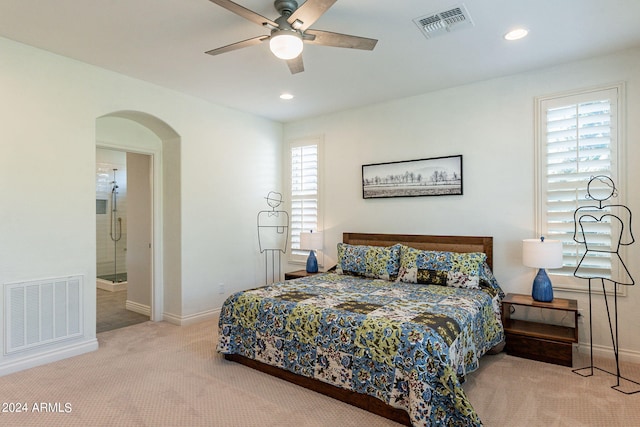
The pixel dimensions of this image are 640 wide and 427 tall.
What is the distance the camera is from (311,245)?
16.5 ft

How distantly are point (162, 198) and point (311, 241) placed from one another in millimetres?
2006

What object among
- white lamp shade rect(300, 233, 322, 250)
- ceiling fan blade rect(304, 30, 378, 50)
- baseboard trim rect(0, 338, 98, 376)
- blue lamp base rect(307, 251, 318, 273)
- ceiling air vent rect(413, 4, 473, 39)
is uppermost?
ceiling air vent rect(413, 4, 473, 39)

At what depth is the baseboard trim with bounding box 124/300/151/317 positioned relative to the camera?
4.98m

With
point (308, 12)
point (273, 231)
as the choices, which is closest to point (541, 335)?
point (308, 12)

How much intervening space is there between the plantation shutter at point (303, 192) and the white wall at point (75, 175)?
1.08 metres

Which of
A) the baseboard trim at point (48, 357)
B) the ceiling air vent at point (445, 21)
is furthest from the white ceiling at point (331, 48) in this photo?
the baseboard trim at point (48, 357)

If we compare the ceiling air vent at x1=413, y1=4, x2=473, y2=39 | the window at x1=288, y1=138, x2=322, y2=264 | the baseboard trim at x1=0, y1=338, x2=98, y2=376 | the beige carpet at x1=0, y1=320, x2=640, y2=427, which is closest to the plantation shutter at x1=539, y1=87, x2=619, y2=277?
the beige carpet at x1=0, y1=320, x2=640, y2=427

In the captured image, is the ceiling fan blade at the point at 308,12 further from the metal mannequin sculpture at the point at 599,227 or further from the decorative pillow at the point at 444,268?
the metal mannequin sculpture at the point at 599,227

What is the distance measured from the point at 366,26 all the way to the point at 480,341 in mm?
2668

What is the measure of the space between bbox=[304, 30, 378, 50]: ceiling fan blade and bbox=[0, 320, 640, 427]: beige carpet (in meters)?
2.49

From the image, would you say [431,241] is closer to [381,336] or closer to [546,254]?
[546,254]

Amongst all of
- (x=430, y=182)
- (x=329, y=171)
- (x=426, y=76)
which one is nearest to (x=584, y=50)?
(x=426, y=76)

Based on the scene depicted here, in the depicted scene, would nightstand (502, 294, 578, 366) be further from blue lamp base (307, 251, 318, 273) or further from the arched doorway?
the arched doorway

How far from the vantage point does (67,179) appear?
344cm
